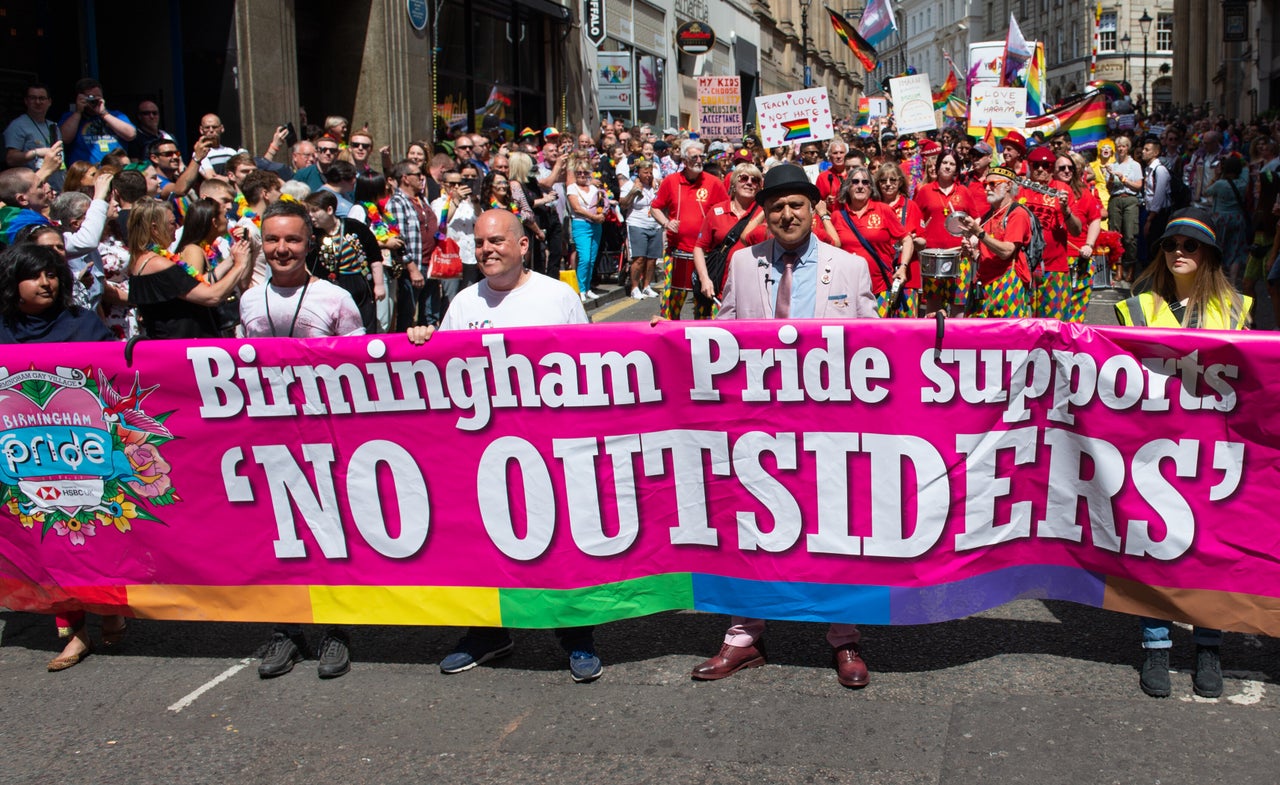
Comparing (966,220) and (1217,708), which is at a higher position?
(966,220)

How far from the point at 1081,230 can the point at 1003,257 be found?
4.12 ft

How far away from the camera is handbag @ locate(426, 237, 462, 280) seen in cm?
1174

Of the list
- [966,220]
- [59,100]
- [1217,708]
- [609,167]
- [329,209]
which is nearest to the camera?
[1217,708]

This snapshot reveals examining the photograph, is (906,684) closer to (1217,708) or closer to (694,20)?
(1217,708)

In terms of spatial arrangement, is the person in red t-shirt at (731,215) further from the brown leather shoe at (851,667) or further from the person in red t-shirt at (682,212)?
the brown leather shoe at (851,667)

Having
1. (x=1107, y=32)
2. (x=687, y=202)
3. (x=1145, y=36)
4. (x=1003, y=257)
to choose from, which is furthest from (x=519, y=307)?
(x=1107, y=32)

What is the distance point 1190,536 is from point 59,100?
13.1m

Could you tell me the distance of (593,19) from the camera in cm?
2889

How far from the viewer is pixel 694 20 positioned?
38.5 metres

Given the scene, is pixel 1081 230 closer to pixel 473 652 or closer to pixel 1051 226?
pixel 1051 226

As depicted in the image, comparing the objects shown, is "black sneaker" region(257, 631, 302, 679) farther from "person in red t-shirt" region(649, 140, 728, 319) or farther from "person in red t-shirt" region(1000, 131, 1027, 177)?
"person in red t-shirt" region(1000, 131, 1027, 177)

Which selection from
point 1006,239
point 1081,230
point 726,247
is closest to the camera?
point 726,247

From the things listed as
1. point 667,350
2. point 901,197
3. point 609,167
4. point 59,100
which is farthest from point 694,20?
point 667,350

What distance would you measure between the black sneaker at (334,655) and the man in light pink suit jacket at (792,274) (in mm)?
1361
